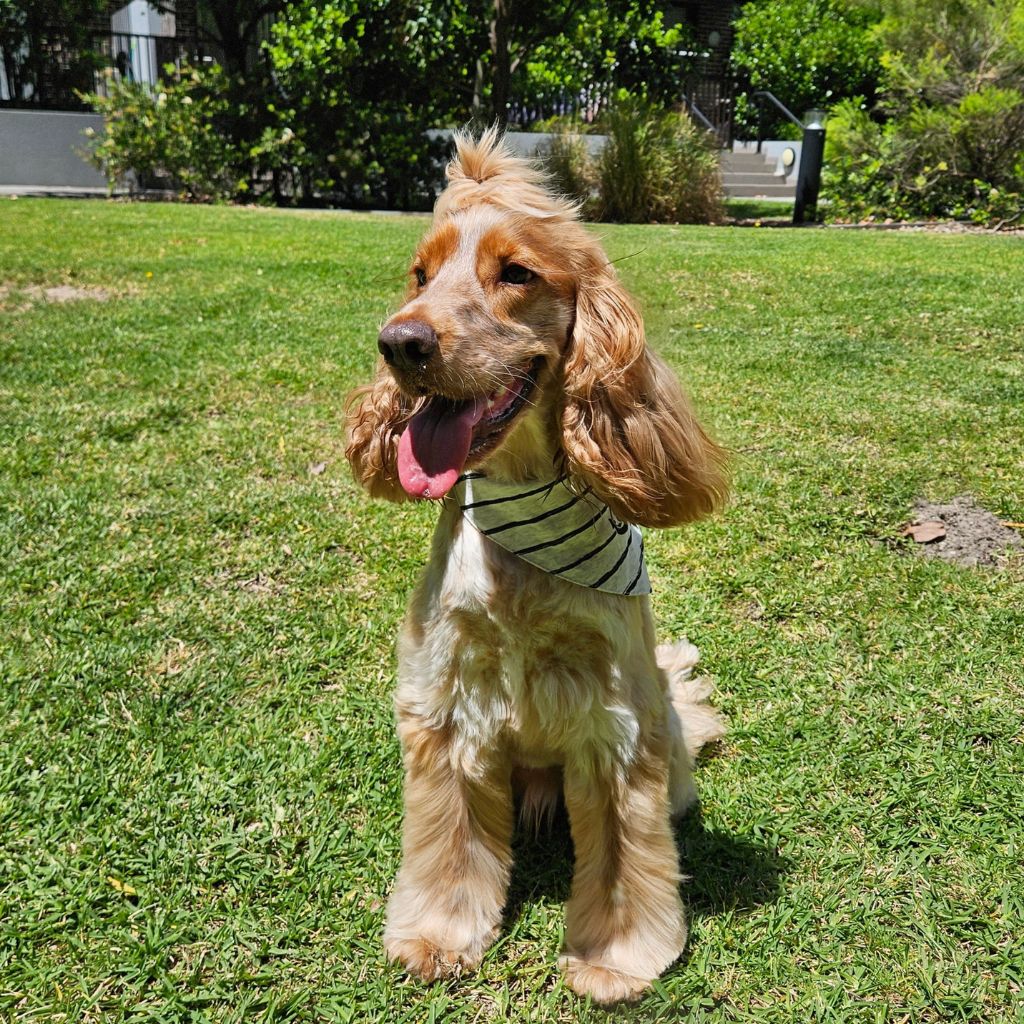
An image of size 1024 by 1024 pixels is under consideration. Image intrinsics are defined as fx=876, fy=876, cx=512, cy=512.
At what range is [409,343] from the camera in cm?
201

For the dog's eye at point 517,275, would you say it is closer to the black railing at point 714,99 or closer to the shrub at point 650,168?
the shrub at point 650,168

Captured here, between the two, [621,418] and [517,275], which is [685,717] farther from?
[517,275]

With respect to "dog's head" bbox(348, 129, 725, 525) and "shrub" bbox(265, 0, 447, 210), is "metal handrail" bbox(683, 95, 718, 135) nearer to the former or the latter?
"shrub" bbox(265, 0, 447, 210)

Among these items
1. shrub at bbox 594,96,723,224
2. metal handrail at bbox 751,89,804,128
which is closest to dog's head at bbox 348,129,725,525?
shrub at bbox 594,96,723,224

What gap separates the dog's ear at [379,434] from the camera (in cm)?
252

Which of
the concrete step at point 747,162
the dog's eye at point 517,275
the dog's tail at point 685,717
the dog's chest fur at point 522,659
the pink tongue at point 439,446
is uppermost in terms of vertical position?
the concrete step at point 747,162

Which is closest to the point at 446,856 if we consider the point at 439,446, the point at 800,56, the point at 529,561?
→ the point at 529,561

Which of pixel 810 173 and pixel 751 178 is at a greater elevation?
pixel 751 178

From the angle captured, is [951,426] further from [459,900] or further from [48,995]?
[48,995]

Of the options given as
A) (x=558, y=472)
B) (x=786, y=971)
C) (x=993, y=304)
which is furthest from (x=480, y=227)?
(x=993, y=304)

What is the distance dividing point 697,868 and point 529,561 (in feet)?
4.11

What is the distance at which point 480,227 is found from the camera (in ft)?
7.45

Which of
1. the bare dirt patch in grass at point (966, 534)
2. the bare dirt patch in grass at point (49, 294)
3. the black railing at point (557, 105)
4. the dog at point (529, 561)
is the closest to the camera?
the dog at point (529, 561)

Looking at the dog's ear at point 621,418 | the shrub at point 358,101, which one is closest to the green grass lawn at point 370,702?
the dog's ear at point 621,418
